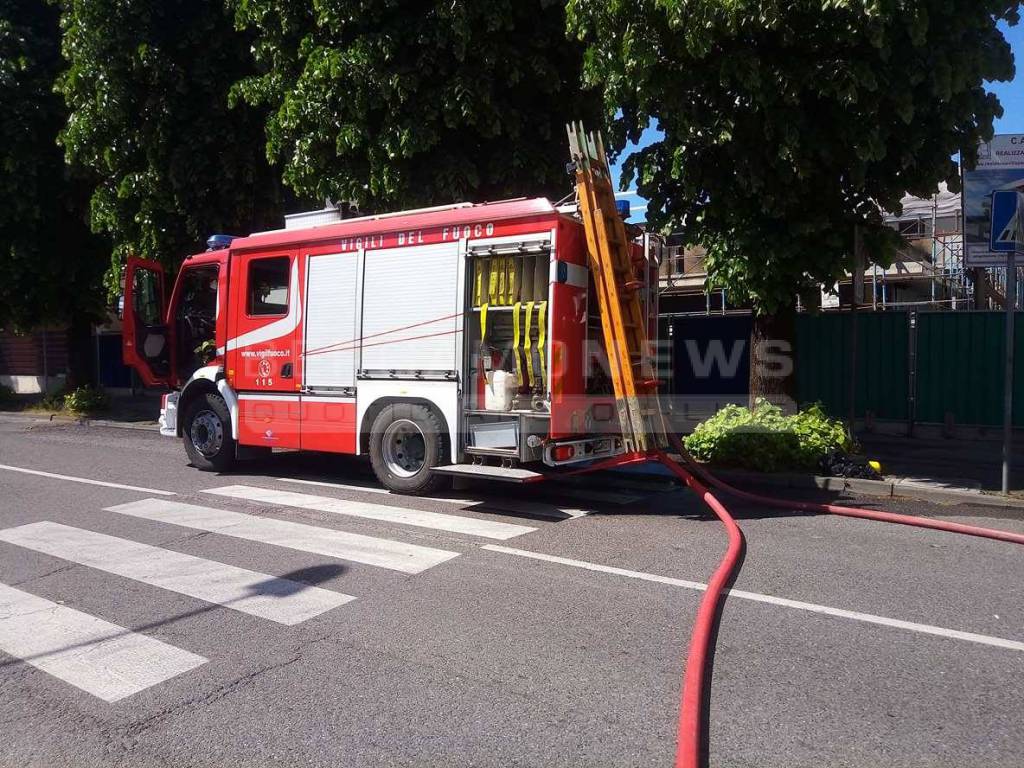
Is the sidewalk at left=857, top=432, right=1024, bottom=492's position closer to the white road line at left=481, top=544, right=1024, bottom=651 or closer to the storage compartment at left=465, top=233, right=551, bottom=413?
the storage compartment at left=465, top=233, right=551, bottom=413

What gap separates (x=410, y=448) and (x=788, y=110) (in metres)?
5.33

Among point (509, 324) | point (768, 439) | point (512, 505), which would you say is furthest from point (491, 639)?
point (768, 439)

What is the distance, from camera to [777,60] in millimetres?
8859

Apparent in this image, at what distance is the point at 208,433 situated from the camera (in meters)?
11.1

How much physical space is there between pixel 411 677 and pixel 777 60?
24.1 ft

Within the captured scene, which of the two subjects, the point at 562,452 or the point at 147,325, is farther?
the point at 147,325

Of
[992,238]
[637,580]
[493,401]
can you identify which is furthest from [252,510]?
[992,238]

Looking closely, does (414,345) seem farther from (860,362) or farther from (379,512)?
(860,362)

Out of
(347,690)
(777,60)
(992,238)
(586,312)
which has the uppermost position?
(777,60)

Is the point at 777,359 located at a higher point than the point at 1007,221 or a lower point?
lower

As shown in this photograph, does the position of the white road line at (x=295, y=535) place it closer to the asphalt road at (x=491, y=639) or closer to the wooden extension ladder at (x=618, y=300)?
the asphalt road at (x=491, y=639)

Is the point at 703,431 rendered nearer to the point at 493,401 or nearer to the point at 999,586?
the point at 493,401

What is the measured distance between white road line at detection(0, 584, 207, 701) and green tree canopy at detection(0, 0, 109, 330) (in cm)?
1458

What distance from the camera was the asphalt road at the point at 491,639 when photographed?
3.70 meters
